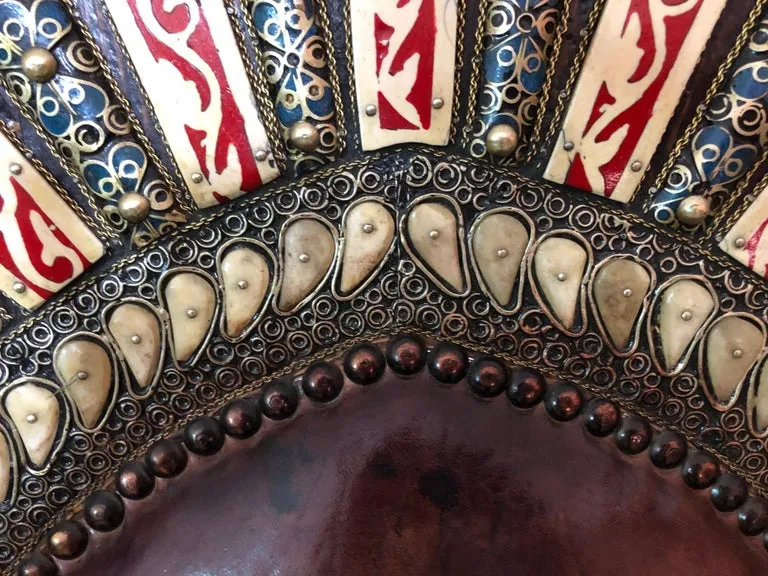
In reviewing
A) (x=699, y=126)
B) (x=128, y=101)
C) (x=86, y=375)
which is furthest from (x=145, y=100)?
(x=699, y=126)

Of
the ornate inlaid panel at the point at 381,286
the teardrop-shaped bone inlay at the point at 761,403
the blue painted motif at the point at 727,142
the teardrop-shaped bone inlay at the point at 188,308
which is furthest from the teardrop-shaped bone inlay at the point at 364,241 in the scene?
the teardrop-shaped bone inlay at the point at 761,403

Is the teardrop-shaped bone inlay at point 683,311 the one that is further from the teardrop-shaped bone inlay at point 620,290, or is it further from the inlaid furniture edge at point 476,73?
the inlaid furniture edge at point 476,73

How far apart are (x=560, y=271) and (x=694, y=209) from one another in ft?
0.39

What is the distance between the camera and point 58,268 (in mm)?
667

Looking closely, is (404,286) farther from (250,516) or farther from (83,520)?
(83,520)

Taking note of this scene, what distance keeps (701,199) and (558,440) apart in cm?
23

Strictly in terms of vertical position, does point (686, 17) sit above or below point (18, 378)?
above

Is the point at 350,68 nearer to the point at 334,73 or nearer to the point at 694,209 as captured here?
the point at 334,73

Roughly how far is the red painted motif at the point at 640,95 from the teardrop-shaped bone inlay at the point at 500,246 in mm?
62

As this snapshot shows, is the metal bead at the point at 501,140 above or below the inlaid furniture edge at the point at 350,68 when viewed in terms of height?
below

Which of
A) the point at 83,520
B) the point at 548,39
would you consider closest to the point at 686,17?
the point at 548,39

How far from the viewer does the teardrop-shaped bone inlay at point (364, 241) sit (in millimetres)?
697

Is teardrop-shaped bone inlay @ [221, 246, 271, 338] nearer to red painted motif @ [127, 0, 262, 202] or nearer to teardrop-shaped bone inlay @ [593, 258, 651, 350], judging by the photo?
red painted motif @ [127, 0, 262, 202]

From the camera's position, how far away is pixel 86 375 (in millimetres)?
677
